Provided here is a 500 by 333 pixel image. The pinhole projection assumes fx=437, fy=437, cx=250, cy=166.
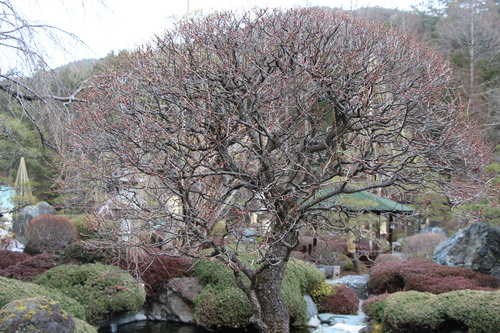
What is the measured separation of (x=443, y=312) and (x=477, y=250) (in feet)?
11.7

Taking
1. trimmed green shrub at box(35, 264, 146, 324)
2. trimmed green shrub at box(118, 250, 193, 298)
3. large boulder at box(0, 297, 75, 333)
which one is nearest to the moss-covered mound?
trimmed green shrub at box(118, 250, 193, 298)

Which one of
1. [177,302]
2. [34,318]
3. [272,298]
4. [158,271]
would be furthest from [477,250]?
[34,318]

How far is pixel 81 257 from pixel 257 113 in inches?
219

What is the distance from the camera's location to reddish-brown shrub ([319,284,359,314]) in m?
9.83

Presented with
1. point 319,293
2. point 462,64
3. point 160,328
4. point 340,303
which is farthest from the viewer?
point 462,64

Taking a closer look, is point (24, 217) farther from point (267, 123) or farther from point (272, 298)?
point (267, 123)

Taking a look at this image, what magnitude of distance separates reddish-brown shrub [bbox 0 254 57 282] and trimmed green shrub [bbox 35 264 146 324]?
1.54 ft

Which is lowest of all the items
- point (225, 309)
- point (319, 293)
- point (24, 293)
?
point (319, 293)

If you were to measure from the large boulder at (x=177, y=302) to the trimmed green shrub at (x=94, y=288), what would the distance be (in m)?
1.05

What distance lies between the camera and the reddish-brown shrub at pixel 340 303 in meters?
9.83

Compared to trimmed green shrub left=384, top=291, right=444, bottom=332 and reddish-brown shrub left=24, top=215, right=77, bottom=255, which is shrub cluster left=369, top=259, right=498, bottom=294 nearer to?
trimmed green shrub left=384, top=291, right=444, bottom=332

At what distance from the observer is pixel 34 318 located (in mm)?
3912

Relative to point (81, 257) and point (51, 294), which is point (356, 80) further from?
point (81, 257)

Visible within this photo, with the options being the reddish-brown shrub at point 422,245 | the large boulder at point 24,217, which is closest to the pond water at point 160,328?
the reddish-brown shrub at point 422,245
